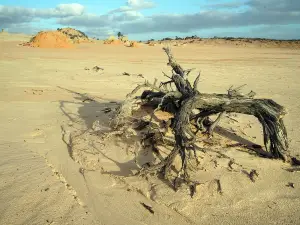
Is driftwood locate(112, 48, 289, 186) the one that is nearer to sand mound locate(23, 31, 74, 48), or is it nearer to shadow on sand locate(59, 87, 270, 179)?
shadow on sand locate(59, 87, 270, 179)

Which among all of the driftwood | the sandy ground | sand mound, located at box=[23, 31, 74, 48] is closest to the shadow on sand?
the sandy ground

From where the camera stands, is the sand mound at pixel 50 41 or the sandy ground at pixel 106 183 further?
the sand mound at pixel 50 41

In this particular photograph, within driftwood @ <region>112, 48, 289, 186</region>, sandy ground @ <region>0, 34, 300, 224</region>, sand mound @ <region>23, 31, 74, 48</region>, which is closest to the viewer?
sandy ground @ <region>0, 34, 300, 224</region>

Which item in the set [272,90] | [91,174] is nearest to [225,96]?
[91,174]

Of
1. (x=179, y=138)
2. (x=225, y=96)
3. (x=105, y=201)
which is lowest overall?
(x=105, y=201)

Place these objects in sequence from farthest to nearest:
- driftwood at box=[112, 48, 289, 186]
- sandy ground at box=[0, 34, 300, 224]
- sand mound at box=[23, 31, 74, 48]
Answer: sand mound at box=[23, 31, 74, 48], driftwood at box=[112, 48, 289, 186], sandy ground at box=[0, 34, 300, 224]

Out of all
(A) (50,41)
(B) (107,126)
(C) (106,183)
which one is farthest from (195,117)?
(A) (50,41)

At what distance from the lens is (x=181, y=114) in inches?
136

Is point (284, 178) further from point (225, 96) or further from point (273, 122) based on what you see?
point (225, 96)

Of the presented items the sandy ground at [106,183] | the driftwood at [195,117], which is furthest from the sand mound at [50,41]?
the driftwood at [195,117]

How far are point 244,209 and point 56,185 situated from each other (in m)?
1.78

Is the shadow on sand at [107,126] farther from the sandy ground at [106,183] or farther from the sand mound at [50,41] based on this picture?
the sand mound at [50,41]

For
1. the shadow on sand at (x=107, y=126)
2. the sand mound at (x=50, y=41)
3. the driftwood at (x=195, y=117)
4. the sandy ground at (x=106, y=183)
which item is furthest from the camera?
the sand mound at (x=50, y=41)

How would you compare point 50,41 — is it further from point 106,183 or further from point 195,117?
point 106,183
